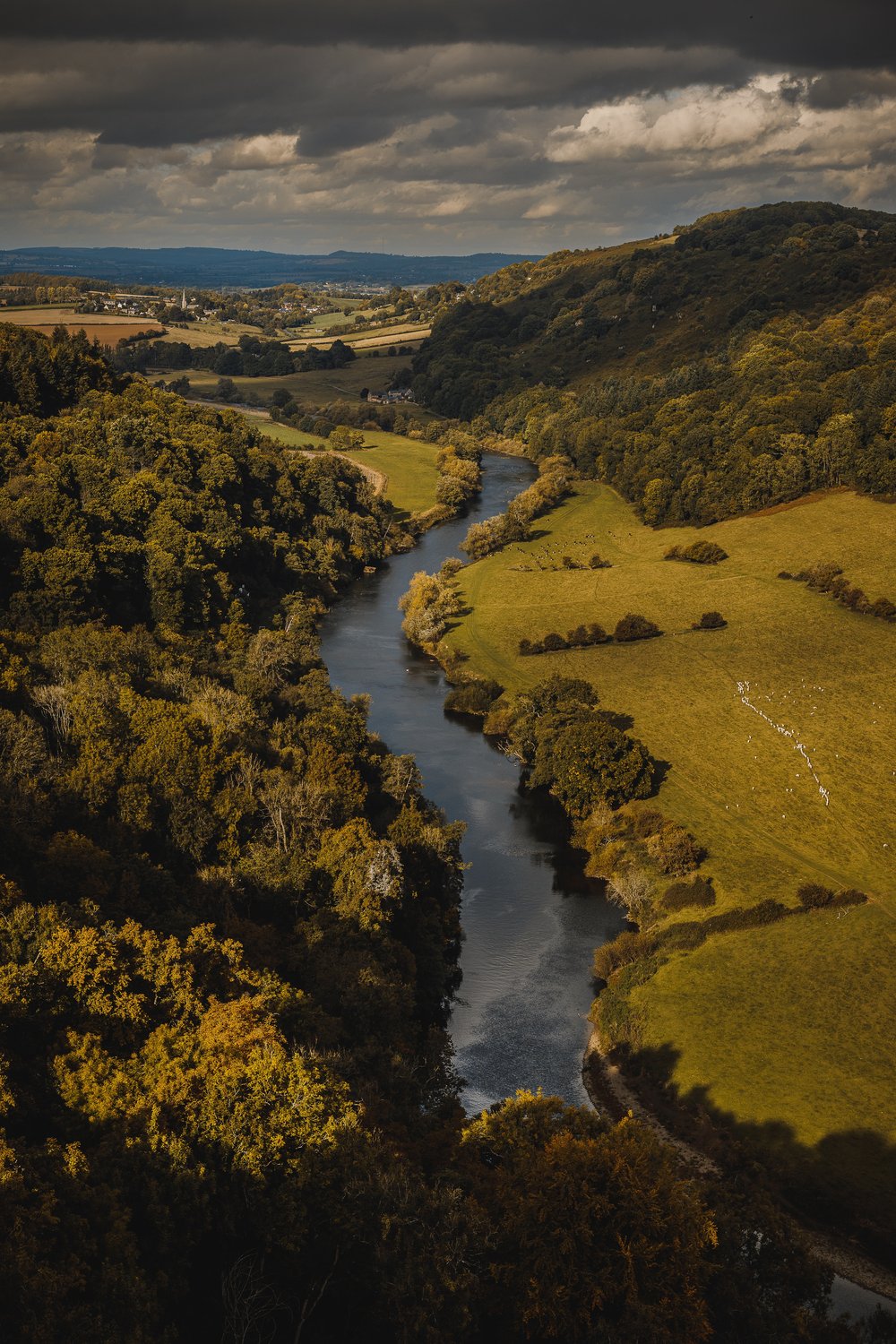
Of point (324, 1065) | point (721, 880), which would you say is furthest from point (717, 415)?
point (324, 1065)

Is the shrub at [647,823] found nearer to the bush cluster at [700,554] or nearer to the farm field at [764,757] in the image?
the farm field at [764,757]

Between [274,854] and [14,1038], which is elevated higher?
[14,1038]

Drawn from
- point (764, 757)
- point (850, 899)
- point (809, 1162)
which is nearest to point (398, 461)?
point (764, 757)

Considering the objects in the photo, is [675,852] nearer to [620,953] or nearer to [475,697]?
[620,953]

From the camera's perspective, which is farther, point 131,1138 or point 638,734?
point 638,734

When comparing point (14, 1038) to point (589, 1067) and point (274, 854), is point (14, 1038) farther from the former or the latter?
point (589, 1067)

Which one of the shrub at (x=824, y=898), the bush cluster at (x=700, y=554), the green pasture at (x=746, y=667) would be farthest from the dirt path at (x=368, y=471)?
the shrub at (x=824, y=898)
